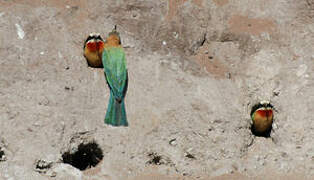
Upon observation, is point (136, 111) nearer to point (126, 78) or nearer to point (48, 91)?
point (126, 78)

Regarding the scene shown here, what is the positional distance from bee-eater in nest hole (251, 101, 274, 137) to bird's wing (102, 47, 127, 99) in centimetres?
108

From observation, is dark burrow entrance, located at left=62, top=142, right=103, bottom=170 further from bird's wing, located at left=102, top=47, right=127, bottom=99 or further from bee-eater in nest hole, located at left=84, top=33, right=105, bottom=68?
bee-eater in nest hole, located at left=84, top=33, right=105, bottom=68

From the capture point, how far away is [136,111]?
607 cm

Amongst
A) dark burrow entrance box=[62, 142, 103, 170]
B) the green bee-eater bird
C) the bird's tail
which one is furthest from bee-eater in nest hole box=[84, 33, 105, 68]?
dark burrow entrance box=[62, 142, 103, 170]

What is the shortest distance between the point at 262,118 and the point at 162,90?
84cm

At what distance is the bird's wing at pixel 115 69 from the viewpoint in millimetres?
6098

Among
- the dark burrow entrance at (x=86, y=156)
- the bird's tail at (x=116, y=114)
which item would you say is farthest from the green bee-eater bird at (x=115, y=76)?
the dark burrow entrance at (x=86, y=156)

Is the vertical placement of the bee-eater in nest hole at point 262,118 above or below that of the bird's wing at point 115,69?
below

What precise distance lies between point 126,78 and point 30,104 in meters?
0.83

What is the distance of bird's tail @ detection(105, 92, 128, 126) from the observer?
5945 mm

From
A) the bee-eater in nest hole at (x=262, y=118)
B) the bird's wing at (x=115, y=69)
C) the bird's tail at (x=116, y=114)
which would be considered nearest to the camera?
the bird's tail at (x=116, y=114)

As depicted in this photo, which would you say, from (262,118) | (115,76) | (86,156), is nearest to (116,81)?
(115,76)

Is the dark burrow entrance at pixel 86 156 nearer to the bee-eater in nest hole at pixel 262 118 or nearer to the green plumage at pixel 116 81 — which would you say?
the green plumage at pixel 116 81

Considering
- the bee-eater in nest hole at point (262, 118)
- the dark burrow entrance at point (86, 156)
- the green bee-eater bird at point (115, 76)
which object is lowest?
the dark burrow entrance at point (86, 156)
